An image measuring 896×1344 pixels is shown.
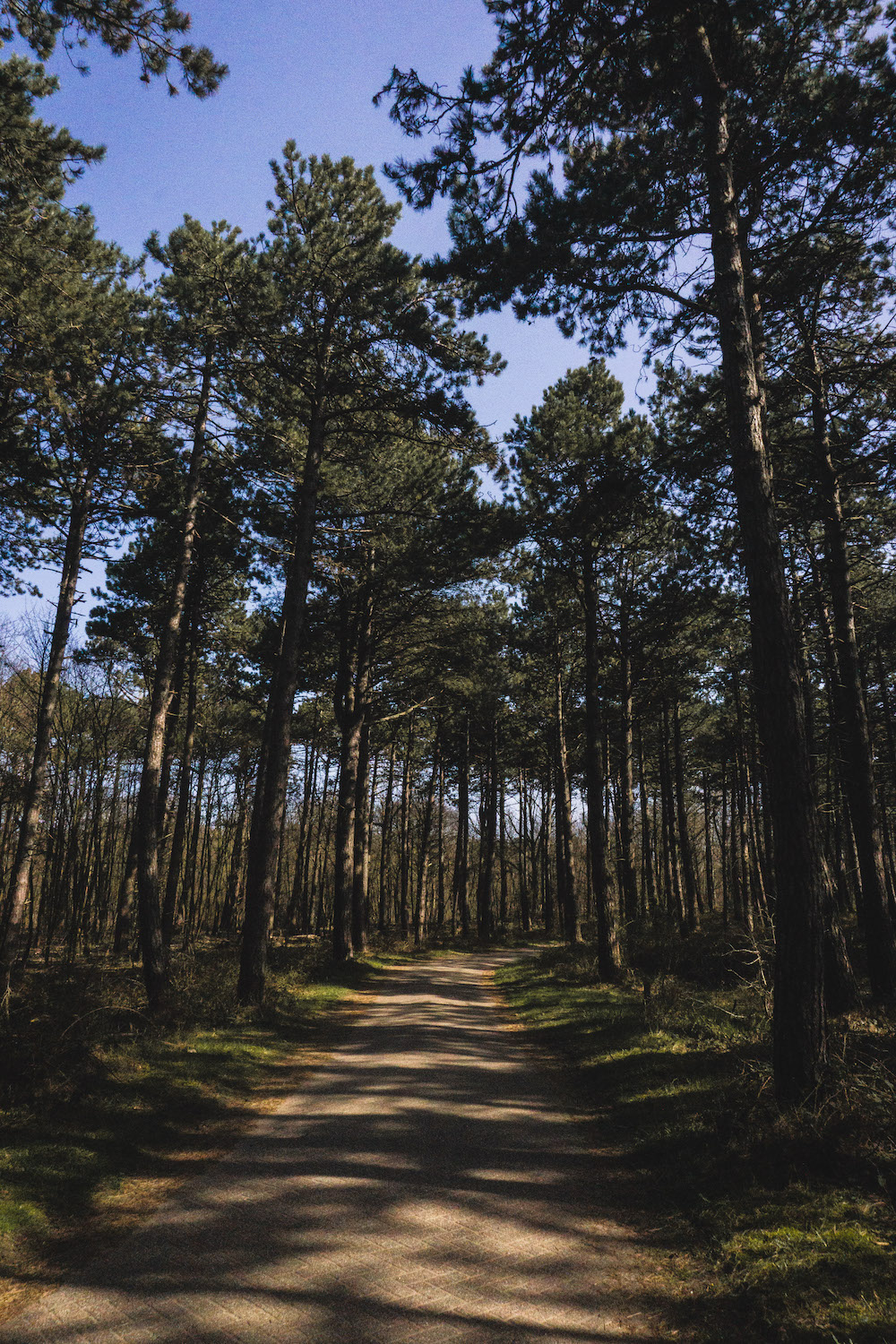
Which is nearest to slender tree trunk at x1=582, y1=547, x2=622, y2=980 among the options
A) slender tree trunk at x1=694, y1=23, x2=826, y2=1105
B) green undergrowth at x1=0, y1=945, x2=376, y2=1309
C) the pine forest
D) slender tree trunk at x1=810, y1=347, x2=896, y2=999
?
the pine forest

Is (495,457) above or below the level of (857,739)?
above

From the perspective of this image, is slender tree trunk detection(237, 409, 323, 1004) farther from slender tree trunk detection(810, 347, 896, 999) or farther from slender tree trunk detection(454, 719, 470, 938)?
slender tree trunk detection(454, 719, 470, 938)

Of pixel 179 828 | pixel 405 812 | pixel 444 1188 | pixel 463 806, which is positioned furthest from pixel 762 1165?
pixel 463 806

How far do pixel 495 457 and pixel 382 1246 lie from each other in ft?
38.9

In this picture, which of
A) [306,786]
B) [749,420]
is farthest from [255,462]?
[306,786]

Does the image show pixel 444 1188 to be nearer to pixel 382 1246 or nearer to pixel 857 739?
pixel 382 1246

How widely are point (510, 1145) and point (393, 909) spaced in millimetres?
50615

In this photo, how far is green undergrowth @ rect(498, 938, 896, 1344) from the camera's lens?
136 inches

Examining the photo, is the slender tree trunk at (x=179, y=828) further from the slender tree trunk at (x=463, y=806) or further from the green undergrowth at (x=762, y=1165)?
the slender tree trunk at (x=463, y=806)

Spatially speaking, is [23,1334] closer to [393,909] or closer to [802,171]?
[802,171]

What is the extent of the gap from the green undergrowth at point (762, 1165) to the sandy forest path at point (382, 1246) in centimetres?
51

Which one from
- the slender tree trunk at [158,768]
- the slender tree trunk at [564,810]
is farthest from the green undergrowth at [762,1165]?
the slender tree trunk at [564,810]

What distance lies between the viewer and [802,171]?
7.40 meters

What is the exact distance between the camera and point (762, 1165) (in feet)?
15.8
